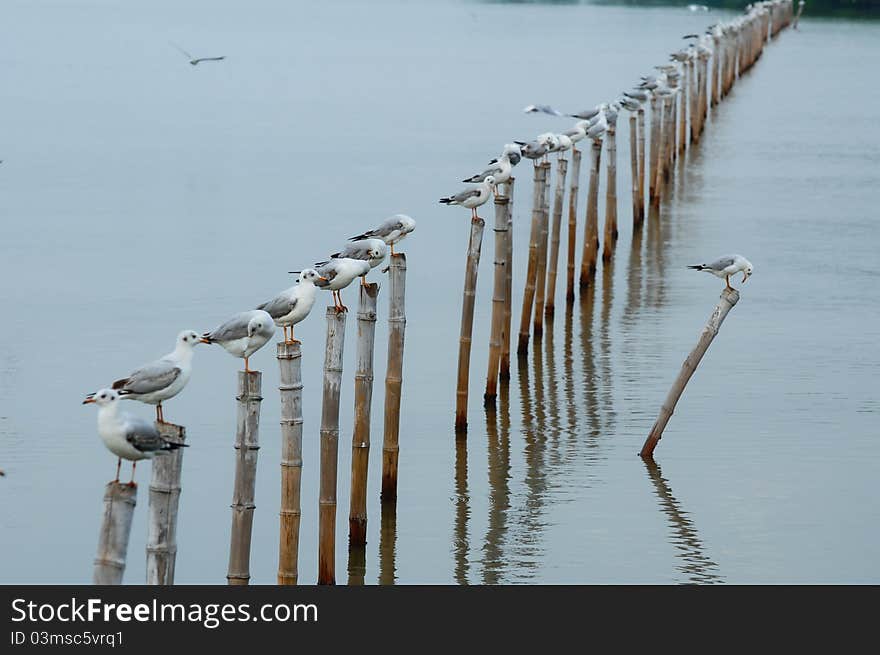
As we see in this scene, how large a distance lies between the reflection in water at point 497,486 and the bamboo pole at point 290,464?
1558 mm

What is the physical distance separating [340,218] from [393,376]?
1644 cm

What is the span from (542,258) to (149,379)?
28.6 ft

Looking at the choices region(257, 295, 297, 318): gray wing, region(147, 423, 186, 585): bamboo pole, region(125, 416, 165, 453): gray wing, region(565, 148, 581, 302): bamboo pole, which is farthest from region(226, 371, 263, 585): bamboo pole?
region(565, 148, 581, 302): bamboo pole

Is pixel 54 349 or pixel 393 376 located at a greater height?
pixel 393 376

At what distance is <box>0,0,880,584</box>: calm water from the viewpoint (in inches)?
458

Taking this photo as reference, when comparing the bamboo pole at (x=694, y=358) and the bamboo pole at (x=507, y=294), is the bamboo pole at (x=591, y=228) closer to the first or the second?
the bamboo pole at (x=507, y=294)

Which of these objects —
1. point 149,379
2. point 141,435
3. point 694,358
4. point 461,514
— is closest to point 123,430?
point 141,435

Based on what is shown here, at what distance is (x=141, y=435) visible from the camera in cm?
753

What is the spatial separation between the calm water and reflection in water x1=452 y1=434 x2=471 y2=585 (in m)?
0.03

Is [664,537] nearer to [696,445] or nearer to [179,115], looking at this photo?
[696,445]

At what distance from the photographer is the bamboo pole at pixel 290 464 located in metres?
9.38

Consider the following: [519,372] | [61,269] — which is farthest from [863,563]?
[61,269]

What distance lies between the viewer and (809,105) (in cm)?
4541

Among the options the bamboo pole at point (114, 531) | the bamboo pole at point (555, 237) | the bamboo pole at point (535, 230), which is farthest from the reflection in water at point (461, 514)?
the bamboo pole at point (555, 237)
